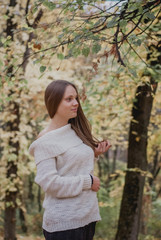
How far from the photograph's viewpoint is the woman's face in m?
2.24

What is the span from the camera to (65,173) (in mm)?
2111

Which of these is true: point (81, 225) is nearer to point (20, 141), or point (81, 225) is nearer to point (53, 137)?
point (53, 137)

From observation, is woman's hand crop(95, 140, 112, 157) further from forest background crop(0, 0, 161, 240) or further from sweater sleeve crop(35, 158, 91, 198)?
forest background crop(0, 0, 161, 240)

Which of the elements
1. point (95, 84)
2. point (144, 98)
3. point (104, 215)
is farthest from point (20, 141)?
point (104, 215)

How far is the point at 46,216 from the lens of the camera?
2.08 metres

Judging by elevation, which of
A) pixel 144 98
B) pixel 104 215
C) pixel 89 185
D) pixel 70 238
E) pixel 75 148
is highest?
pixel 144 98

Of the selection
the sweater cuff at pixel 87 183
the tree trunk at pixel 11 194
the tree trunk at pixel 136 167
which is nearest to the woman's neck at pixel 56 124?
the sweater cuff at pixel 87 183

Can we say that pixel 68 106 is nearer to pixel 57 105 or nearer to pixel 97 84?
pixel 57 105

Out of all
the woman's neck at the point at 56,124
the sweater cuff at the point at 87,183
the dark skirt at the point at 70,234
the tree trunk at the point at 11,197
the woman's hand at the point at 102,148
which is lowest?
the tree trunk at the point at 11,197

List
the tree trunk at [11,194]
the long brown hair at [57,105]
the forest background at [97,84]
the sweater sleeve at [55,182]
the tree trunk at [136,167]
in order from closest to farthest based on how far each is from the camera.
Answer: the sweater sleeve at [55,182], the long brown hair at [57,105], the forest background at [97,84], the tree trunk at [136,167], the tree trunk at [11,194]

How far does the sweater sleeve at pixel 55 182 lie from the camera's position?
2000 millimetres

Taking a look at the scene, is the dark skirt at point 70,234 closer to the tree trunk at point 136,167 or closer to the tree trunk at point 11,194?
the tree trunk at point 136,167

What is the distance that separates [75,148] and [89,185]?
0.93ft

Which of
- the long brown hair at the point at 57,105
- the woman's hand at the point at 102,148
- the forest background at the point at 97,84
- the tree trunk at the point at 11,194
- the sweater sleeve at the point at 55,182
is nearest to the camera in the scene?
the sweater sleeve at the point at 55,182
